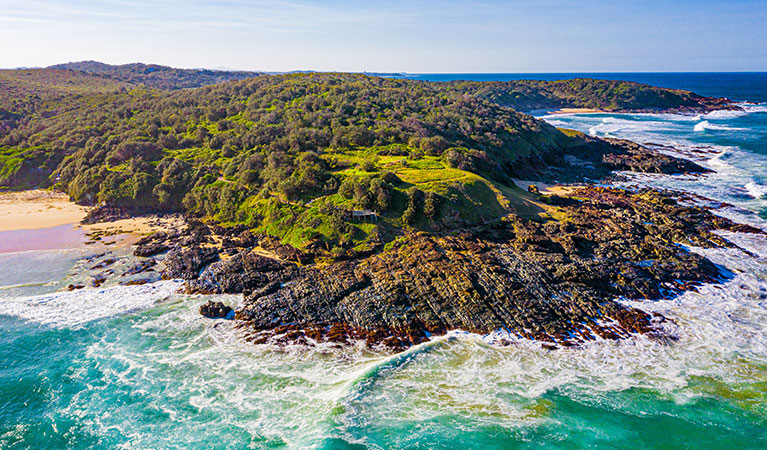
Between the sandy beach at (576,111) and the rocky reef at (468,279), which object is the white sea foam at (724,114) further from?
the rocky reef at (468,279)

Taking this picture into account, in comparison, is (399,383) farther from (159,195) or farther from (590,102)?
(590,102)

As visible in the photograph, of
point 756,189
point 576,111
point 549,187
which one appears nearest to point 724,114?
point 576,111

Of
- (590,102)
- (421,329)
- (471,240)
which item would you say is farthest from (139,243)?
(590,102)

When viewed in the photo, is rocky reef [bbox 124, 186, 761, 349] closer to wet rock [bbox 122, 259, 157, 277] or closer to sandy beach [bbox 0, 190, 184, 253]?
wet rock [bbox 122, 259, 157, 277]

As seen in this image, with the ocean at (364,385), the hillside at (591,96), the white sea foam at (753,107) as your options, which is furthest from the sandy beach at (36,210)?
the white sea foam at (753,107)

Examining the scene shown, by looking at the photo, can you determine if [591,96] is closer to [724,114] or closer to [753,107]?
[724,114]

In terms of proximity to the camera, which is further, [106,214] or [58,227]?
[106,214]
